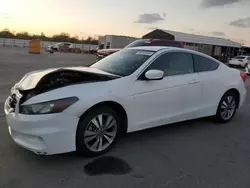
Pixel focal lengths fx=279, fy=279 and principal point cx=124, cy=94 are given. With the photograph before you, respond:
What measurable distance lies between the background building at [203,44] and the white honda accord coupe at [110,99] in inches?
1311

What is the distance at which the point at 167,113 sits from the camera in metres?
4.66

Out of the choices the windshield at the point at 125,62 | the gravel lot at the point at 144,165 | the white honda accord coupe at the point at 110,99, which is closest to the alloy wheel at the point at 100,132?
the white honda accord coupe at the point at 110,99

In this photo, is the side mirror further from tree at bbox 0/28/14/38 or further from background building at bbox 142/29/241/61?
tree at bbox 0/28/14/38

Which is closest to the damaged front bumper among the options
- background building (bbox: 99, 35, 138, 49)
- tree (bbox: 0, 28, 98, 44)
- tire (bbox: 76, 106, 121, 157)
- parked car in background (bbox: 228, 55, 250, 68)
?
tire (bbox: 76, 106, 121, 157)

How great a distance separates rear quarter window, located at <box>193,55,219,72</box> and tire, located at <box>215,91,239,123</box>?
26.4 inches

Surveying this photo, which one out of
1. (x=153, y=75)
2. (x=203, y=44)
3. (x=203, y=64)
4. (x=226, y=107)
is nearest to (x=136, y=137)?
(x=153, y=75)

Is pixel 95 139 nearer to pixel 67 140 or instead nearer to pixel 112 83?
pixel 67 140

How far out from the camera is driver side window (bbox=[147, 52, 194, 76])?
466 centimetres

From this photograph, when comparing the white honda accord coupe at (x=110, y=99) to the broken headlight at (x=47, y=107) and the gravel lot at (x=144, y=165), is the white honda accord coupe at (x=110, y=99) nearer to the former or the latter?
the broken headlight at (x=47, y=107)

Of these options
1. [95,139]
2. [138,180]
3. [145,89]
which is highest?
[145,89]

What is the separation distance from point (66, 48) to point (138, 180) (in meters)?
42.3

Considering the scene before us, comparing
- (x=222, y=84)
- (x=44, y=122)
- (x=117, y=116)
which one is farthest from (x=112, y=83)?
(x=222, y=84)

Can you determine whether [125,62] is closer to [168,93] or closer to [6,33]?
[168,93]

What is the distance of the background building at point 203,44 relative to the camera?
38888mm
